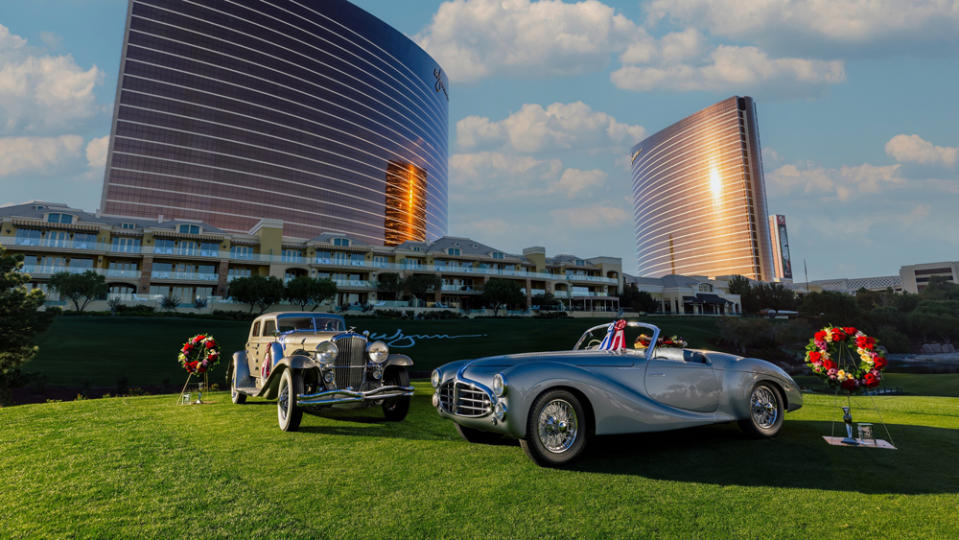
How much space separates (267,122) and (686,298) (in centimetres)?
9810

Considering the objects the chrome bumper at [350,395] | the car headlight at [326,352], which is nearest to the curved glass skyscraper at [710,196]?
the chrome bumper at [350,395]

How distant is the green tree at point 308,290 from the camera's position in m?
45.9

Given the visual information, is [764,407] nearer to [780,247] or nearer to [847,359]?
[847,359]

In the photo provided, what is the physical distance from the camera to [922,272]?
366ft

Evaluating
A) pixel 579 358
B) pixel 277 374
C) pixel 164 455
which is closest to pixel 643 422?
pixel 579 358

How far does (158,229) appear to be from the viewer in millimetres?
51750

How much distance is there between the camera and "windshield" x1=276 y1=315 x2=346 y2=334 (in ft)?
31.4

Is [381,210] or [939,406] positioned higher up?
[381,210]

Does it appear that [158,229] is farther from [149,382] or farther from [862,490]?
[862,490]

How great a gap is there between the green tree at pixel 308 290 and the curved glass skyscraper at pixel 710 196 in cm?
13338

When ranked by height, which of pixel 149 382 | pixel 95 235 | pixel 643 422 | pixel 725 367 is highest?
pixel 95 235

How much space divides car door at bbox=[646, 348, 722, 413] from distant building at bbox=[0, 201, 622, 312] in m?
49.8

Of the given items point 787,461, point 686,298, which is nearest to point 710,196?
point 686,298

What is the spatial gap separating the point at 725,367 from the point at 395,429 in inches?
201
